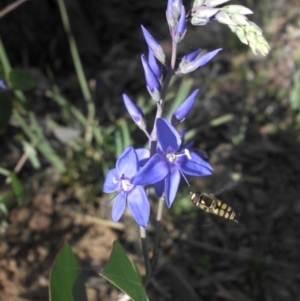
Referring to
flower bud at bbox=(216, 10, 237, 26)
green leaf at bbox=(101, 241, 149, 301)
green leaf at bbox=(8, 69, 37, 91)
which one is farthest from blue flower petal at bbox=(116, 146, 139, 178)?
green leaf at bbox=(8, 69, 37, 91)

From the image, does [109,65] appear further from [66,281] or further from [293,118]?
[66,281]

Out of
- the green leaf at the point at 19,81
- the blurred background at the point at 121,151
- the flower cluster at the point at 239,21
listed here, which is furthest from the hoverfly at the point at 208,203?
the green leaf at the point at 19,81

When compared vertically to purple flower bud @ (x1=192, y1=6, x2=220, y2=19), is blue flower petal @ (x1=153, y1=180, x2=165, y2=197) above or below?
below

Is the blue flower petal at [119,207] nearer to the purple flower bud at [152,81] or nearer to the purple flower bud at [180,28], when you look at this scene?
the purple flower bud at [152,81]

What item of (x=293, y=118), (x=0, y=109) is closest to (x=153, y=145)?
(x=0, y=109)

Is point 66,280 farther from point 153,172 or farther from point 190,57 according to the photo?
point 190,57

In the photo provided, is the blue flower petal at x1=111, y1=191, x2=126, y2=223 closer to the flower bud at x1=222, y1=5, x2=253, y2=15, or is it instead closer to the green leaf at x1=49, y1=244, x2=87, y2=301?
the green leaf at x1=49, y1=244, x2=87, y2=301
